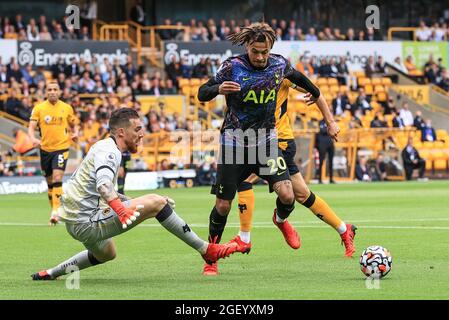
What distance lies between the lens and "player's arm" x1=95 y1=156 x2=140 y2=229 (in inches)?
368

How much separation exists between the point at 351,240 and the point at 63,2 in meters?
31.5

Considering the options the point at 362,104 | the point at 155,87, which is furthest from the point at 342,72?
the point at 155,87

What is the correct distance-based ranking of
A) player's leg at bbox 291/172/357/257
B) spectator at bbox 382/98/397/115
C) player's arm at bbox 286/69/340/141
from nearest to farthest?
player's arm at bbox 286/69/340/141 → player's leg at bbox 291/172/357/257 → spectator at bbox 382/98/397/115

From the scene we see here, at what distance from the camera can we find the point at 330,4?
4675 cm

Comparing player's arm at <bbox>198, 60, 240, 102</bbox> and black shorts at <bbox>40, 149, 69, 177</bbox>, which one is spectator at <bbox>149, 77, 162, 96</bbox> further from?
player's arm at <bbox>198, 60, 240, 102</bbox>

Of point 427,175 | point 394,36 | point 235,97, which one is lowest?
point 427,175

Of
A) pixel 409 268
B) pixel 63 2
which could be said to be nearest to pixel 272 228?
pixel 409 268

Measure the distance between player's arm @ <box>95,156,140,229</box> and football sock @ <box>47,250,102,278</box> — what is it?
3.42 ft

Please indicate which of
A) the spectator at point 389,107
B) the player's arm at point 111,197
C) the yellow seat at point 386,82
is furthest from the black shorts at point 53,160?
the yellow seat at point 386,82

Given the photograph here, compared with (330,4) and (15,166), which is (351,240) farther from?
(330,4)

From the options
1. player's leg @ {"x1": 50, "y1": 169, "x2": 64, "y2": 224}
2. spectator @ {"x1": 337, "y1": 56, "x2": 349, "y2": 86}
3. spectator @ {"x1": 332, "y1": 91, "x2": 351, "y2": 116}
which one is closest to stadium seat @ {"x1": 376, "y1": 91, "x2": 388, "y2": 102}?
spectator @ {"x1": 337, "y1": 56, "x2": 349, "y2": 86}

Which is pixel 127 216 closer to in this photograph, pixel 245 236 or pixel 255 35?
pixel 255 35

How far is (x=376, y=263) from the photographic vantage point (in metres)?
9.86

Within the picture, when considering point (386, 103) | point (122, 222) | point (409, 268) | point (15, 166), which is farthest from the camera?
point (386, 103)
